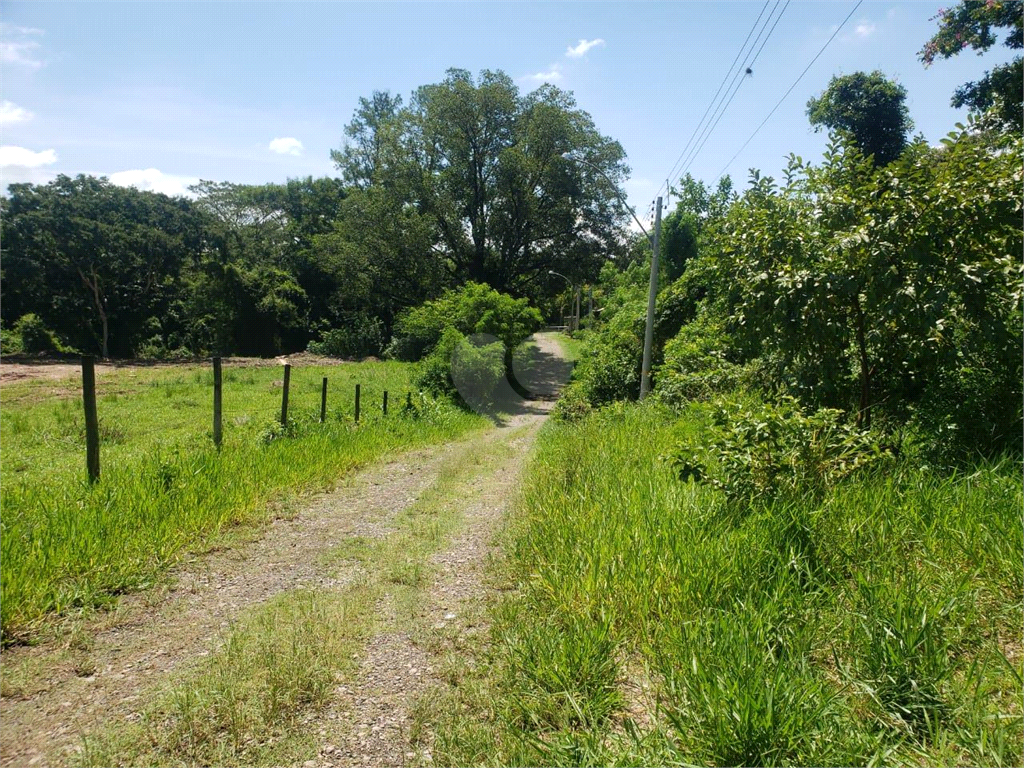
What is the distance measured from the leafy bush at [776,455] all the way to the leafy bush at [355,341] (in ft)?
101

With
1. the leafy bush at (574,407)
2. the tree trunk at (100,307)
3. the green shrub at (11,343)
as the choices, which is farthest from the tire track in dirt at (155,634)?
the green shrub at (11,343)

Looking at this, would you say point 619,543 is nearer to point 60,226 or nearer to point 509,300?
point 509,300

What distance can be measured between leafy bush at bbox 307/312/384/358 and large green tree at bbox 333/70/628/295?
6185 mm

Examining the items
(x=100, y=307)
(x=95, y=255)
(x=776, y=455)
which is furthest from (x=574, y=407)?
(x=100, y=307)

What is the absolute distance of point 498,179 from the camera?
1163 inches

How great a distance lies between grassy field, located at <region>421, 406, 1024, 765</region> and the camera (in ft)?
7.17

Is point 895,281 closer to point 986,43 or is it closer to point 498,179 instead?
point 986,43

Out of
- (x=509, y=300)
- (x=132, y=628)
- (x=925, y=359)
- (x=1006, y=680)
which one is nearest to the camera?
(x=1006, y=680)

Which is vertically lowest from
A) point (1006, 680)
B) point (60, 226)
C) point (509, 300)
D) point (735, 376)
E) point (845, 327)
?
point (1006, 680)

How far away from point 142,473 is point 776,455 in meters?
5.74

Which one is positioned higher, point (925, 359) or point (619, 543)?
point (925, 359)

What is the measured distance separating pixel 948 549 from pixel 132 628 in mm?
4885

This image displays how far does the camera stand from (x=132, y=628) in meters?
3.54

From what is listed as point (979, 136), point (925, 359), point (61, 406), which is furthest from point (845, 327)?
point (61, 406)
